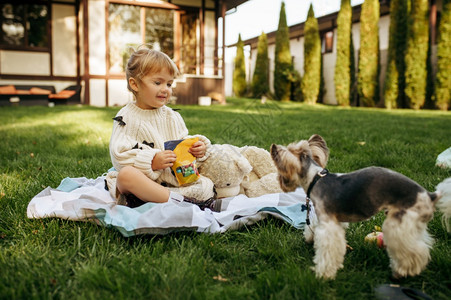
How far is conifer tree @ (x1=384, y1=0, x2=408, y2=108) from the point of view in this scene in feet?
44.5

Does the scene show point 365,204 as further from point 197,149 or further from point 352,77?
point 352,77

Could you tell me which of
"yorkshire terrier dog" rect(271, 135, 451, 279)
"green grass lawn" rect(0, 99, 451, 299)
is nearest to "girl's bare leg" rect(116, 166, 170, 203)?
"green grass lawn" rect(0, 99, 451, 299)

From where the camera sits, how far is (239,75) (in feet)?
77.4

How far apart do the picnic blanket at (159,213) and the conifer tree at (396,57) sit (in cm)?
1270

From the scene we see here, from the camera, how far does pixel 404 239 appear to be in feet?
5.02

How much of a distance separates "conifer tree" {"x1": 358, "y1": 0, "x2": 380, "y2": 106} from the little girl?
13538mm

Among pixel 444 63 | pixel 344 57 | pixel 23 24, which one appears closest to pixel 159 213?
pixel 444 63

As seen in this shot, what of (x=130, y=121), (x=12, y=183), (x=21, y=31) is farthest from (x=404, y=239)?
(x=21, y=31)

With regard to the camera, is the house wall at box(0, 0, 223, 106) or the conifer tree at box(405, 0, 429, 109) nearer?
the conifer tree at box(405, 0, 429, 109)

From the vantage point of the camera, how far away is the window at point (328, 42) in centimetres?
1884

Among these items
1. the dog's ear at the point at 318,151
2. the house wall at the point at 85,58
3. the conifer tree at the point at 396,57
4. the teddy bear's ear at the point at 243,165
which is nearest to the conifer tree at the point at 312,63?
the conifer tree at the point at 396,57

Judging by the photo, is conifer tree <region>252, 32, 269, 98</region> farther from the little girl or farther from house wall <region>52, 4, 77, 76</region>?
the little girl

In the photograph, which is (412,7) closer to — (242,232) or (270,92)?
(270,92)

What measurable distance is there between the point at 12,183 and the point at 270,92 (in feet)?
62.6
